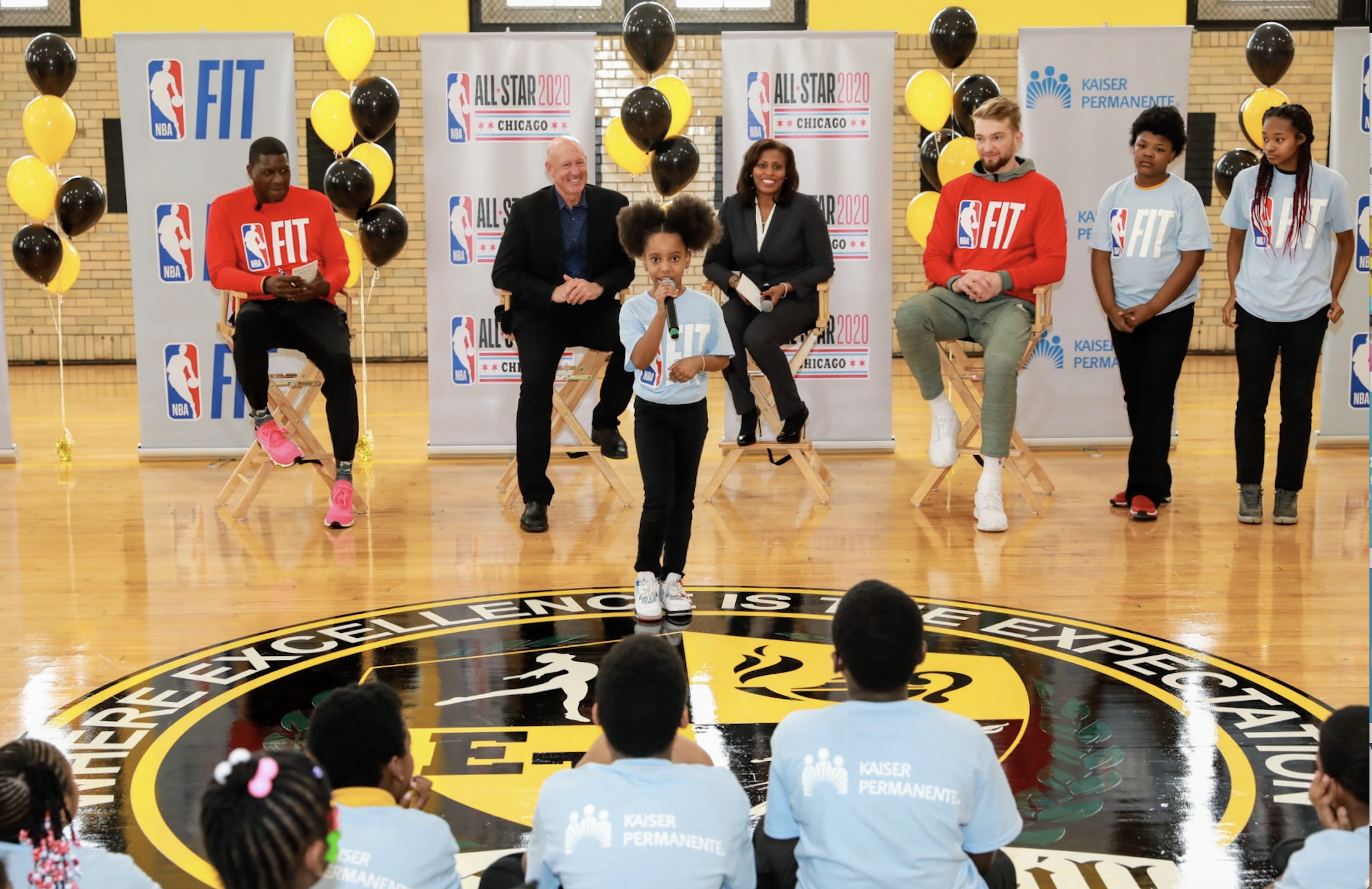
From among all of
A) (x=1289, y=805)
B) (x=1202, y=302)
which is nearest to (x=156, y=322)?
(x=1289, y=805)

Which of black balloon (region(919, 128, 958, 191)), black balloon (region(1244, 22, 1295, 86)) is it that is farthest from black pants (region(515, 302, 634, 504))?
black balloon (region(1244, 22, 1295, 86))

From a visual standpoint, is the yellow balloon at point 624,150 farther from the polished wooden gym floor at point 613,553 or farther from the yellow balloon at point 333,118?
the polished wooden gym floor at point 613,553

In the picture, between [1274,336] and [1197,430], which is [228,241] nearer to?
[1274,336]

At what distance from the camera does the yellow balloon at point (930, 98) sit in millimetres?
7383

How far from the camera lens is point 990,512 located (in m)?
5.14

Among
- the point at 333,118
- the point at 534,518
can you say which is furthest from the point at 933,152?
the point at 534,518

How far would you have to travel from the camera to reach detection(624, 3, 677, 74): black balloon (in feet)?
21.8

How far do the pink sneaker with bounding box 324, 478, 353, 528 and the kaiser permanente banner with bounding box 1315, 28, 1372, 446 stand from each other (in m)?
4.75

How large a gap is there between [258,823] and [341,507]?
3969 millimetres

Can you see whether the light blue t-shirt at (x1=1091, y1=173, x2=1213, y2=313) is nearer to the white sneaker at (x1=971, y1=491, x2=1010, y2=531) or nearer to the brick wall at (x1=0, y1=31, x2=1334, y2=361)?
the white sneaker at (x1=971, y1=491, x2=1010, y2=531)

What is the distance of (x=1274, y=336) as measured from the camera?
5090 mm

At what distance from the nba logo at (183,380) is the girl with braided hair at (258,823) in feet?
18.2

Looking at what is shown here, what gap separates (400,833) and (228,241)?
4.21 metres

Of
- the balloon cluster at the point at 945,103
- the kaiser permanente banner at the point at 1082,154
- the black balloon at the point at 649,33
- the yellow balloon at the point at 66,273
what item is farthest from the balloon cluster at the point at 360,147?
the kaiser permanente banner at the point at 1082,154
